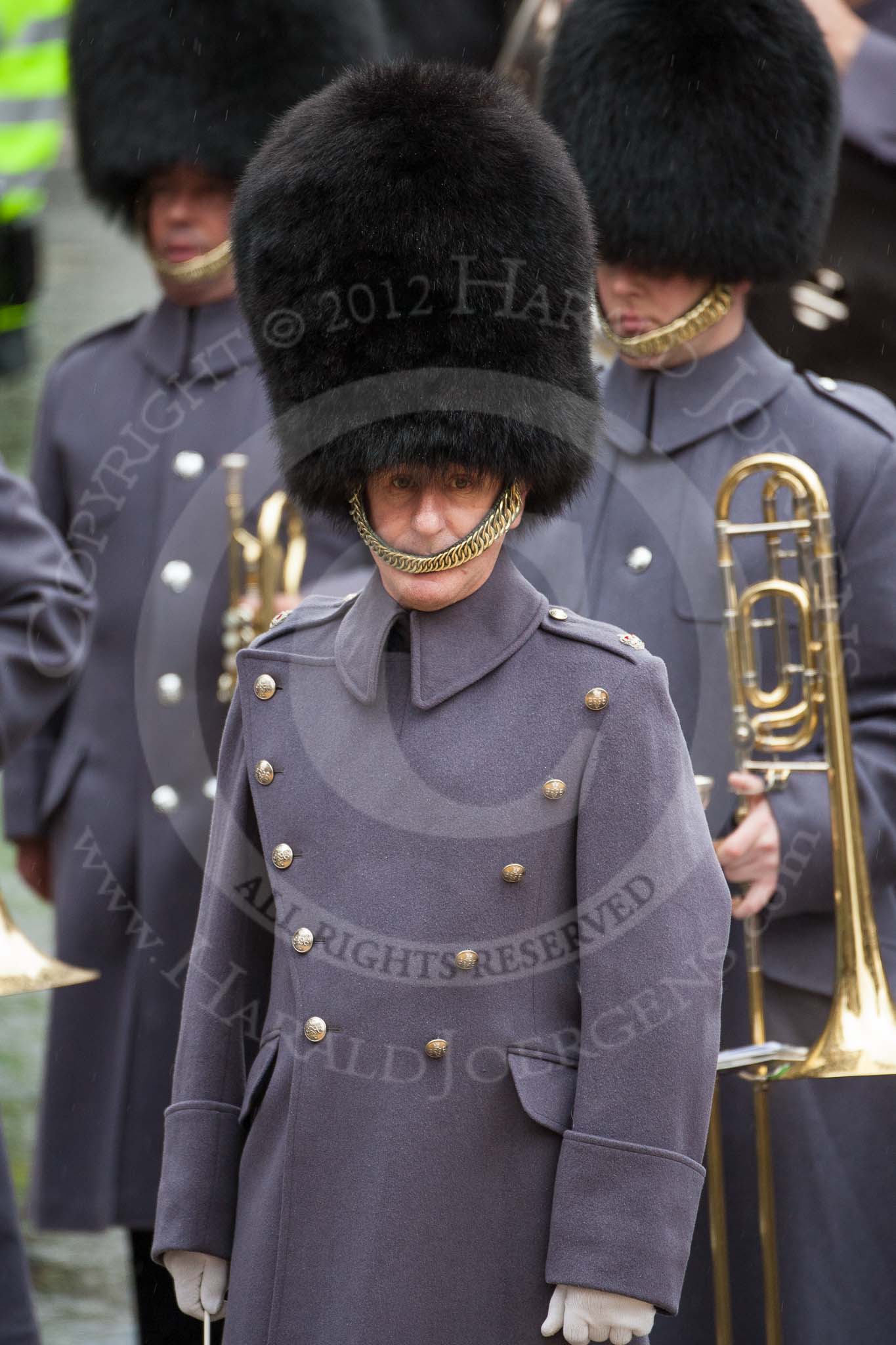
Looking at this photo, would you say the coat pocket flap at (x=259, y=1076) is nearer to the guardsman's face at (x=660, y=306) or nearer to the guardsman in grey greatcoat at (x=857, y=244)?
the guardsman's face at (x=660, y=306)

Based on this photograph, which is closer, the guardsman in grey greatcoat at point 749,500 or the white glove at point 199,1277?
the white glove at point 199,1277

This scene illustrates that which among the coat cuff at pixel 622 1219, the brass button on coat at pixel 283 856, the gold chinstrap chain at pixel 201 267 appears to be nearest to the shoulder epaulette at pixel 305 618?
the brass button on coat at pixel 283 856

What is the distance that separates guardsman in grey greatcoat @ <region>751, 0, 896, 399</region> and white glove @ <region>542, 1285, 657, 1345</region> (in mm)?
2163

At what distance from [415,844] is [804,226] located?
4.98ft

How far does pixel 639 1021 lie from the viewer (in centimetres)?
225

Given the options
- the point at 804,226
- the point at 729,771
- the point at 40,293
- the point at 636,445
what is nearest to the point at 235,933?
the point at 729,771

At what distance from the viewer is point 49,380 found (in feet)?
13.9

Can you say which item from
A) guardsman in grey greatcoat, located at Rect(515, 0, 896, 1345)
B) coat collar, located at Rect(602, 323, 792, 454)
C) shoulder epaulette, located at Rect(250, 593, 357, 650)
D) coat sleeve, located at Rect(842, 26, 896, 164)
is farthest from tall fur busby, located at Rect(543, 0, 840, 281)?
shoulder epaulette, located at Rect(250, 593, 357, 650)

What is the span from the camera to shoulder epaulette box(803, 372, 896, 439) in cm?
322

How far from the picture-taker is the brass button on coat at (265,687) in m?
2.47

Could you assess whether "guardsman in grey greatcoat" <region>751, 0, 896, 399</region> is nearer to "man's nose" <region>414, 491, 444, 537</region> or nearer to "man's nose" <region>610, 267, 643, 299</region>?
"man's nose" <region>610, 267, 643, 299</region>

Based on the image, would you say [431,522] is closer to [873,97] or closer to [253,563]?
[253,563]

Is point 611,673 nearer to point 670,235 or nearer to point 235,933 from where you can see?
point 235,933

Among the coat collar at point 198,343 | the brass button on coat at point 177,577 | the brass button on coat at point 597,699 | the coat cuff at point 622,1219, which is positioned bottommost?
the coat cuff at point 622,1219
